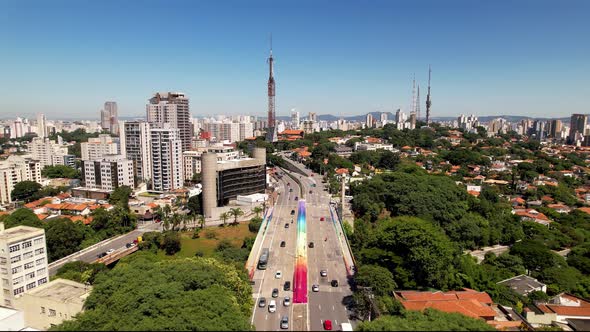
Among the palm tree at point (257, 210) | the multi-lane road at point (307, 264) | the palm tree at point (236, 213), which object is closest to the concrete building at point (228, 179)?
the palm tree at point (236, 213)

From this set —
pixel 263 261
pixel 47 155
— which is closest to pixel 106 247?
pixel 263 261

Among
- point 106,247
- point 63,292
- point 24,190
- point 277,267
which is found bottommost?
point 106,247

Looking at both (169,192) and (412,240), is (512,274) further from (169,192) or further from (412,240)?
(169,192)

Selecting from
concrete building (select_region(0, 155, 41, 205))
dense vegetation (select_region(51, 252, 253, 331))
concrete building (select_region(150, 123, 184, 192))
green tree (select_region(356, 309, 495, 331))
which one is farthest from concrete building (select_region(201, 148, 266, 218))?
concrete building (select_region(0, 155, 41, 205))

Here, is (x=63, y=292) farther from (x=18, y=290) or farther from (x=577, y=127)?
(x=577, y=127)

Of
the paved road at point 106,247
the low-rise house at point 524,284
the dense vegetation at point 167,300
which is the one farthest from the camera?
the paved road at point 106,247

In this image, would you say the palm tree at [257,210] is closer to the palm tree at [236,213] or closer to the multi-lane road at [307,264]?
the palm tree at [236,213]

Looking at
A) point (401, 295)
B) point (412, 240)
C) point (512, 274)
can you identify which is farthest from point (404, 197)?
point (401, 295)
